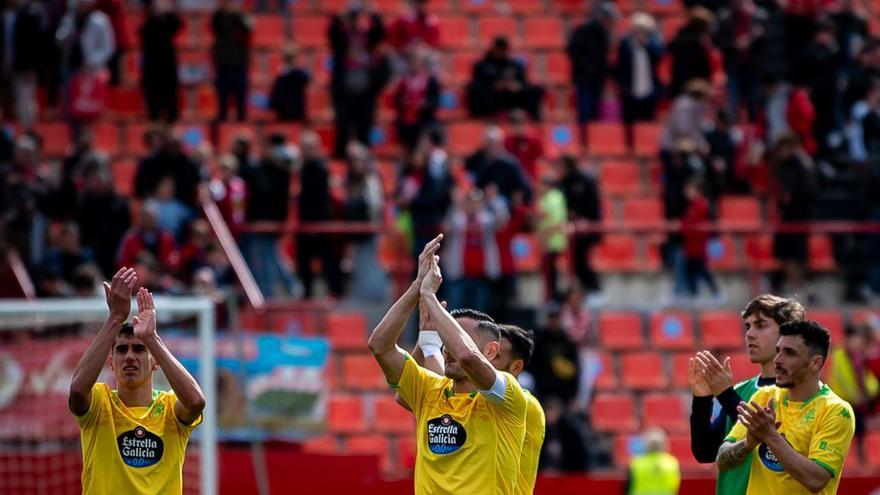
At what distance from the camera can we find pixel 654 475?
58.0 ft

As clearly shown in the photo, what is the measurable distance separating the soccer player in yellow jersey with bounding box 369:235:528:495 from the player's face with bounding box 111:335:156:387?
120 cm

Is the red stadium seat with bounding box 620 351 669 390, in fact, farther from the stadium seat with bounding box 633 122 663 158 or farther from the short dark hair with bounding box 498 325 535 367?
the short dark hair with bounding box 498 325 535 367

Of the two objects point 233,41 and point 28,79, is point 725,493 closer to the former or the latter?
point 233,41

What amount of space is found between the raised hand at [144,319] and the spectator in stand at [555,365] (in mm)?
9895

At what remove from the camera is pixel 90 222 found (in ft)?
62.7

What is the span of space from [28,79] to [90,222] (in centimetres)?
471

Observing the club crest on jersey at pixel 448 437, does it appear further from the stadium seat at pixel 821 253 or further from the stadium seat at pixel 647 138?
the stadium seat at pixel 647 138

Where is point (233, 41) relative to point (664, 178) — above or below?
above

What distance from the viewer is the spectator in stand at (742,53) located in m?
23.7

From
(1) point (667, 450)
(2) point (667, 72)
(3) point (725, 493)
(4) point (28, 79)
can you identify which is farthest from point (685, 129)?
(3) point (725, 493)

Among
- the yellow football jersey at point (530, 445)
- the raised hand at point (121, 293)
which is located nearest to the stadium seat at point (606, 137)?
the yellow football jersey at point (530, 445)

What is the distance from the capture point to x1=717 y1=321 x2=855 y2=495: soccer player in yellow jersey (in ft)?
28.4

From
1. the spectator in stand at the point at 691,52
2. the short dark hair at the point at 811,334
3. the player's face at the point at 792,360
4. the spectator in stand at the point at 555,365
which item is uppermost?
the spectator in stand at the point at 691,52

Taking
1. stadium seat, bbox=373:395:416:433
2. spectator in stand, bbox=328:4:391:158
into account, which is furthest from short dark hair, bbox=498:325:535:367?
spectator in stand, bbox=328:4:391:158
